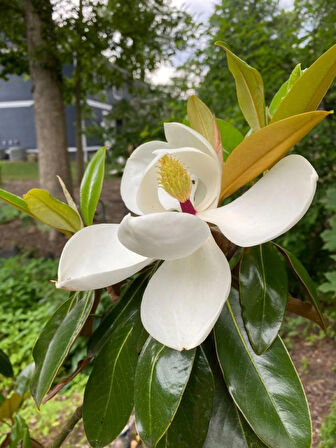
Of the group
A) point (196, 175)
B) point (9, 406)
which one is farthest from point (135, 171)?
point (9, 406)

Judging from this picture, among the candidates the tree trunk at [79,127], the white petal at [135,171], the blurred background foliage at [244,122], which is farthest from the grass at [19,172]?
the white petal at [135,171]

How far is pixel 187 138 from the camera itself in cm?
43

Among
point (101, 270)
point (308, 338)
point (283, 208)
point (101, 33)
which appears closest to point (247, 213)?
point (283, 208)

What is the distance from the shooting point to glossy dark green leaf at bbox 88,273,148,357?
0.55 metres

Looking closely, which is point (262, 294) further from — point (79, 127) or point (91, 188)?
point (79, 127)

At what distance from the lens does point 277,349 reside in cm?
47

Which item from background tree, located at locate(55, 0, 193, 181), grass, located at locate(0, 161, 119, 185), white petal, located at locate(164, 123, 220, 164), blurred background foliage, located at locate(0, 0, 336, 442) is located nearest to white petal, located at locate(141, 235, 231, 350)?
white petal, located at locate(164, 123, 220, 164)

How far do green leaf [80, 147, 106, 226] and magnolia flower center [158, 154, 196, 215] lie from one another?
170mm

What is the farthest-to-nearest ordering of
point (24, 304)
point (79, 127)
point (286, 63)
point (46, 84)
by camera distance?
point (79, 127) < point (46, 84) < point (24, 304) < point (286, 63)

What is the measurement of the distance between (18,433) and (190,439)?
Result: 23.7 inches

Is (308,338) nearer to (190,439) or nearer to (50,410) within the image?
(50,410)

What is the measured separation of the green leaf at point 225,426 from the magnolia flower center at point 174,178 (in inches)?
9.8

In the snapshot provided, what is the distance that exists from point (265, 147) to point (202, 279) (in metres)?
0.16

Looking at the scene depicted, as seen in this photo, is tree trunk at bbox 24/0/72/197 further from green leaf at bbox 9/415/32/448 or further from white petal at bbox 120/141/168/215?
white petal at bbox 120/141/168/215
